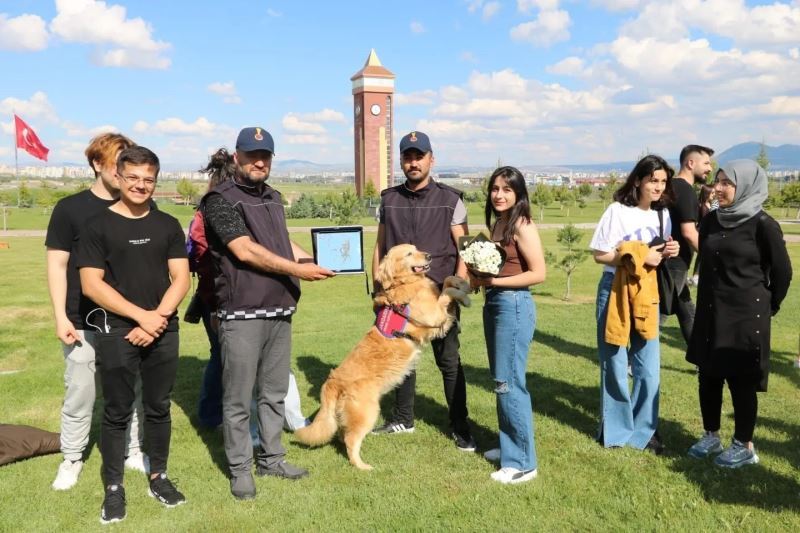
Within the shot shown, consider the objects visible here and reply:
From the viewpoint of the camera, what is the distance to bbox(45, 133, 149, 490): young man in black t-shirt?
3.80m

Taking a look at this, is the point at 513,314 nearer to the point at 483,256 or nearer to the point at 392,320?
the point at 483,256

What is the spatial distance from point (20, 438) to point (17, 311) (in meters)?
8.62

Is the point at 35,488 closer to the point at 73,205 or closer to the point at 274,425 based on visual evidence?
the point at 274,425

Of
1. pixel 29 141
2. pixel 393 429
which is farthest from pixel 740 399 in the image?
pixel 29 141

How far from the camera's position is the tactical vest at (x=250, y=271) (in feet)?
12.3

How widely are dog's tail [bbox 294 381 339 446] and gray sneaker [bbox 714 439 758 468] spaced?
290 cm

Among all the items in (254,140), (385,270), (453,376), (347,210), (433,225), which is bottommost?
(453,376)

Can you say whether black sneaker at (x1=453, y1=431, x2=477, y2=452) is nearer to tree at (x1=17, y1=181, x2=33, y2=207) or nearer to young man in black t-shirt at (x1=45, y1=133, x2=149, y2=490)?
young man in black t-shirt at (x1=45, y1=133, x2=149, y2=490)

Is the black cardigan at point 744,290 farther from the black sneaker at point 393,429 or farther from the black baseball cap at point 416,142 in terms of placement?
the black sneaker at point 393,429

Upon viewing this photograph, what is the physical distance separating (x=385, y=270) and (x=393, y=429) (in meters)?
1.52

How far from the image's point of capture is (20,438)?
4480mm

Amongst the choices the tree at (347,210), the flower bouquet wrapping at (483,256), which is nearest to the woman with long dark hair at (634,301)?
the flower bouquet wrapping at (483,256)

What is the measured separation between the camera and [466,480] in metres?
4.08

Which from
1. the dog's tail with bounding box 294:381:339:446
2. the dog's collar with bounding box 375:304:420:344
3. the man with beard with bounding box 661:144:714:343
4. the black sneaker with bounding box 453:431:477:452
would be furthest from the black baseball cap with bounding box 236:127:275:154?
the man with beard with bounding box 661:144:714:343
